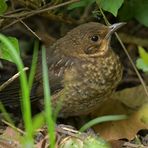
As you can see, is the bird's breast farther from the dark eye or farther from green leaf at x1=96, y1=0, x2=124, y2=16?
green leaf at x1=96, y1=0, x2=124, y2=16

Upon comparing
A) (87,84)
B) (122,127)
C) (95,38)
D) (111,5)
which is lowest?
(122,127)

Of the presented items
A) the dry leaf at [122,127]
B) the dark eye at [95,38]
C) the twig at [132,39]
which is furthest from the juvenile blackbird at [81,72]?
the twig at [132,39]

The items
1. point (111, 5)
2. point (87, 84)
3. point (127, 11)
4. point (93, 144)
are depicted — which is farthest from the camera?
point (127, 11)

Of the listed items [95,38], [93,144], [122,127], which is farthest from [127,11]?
[93,144]

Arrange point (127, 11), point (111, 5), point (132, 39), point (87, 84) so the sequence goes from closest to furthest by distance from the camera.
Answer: point (111, 5) → point (87, 84) → point (127, 11) → point (132, 39)

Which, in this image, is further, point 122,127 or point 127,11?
point 127,11

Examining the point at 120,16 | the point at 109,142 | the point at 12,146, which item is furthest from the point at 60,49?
the point at 12,146

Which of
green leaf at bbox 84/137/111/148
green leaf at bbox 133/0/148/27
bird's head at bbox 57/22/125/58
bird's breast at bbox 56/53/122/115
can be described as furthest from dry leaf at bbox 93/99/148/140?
green leaf at bbox 84/137/111/148

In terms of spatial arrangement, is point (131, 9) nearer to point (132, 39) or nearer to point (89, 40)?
point (89, 40)
